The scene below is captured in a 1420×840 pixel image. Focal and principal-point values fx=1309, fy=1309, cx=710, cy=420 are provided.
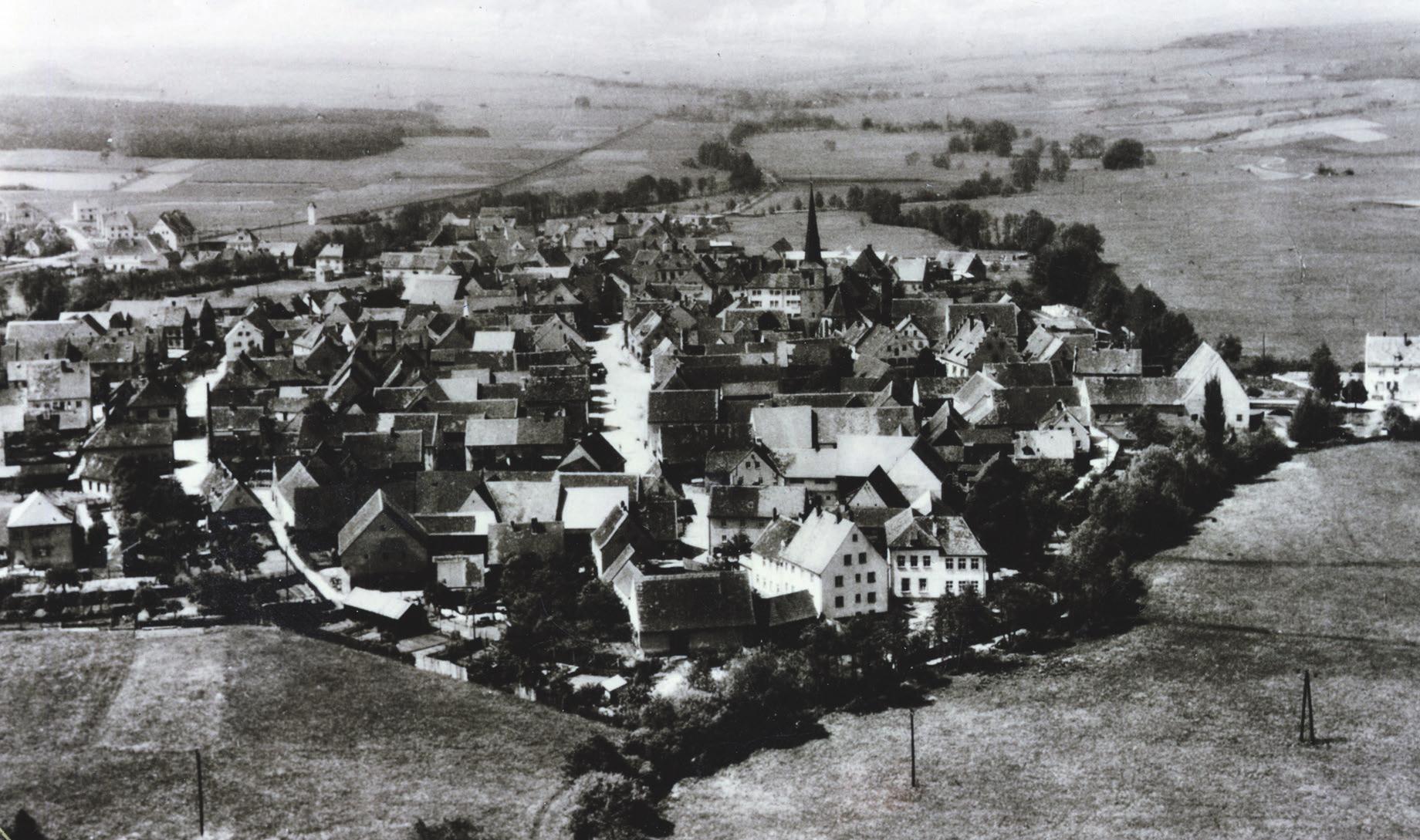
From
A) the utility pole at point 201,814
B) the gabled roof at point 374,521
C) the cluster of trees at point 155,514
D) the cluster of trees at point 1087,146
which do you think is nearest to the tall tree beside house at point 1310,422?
the gabled roof at point 374,521

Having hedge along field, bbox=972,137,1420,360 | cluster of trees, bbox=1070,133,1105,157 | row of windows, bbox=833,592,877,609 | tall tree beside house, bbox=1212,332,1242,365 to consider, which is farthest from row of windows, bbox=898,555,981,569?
cluster of trees, bbox=1070,133,1105,157

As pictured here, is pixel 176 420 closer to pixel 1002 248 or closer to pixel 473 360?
pixel 473 360

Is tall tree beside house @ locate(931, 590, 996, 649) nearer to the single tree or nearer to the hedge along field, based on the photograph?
the single tree

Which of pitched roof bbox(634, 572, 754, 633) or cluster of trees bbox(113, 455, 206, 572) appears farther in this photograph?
cluster of trees bbox(113, 455, 206, 572)

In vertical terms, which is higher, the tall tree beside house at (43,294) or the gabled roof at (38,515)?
the tall tree beside house at (43,294)

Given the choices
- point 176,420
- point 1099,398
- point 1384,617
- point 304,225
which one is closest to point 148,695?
point 176,420

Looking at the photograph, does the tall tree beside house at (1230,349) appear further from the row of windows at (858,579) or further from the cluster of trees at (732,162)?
the cluster of trees at (732,162)
